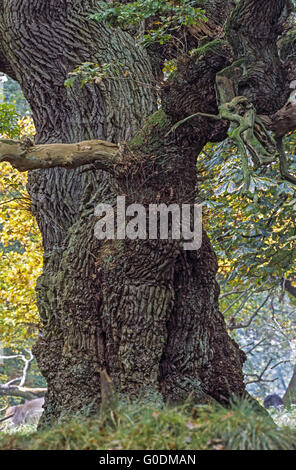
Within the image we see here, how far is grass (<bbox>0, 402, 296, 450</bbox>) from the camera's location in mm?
3941

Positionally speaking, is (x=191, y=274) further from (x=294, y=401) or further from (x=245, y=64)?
(x=294, y=401)

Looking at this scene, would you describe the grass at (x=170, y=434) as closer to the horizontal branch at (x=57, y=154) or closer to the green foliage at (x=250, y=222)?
the horizontal branch at (x=57, y=154)

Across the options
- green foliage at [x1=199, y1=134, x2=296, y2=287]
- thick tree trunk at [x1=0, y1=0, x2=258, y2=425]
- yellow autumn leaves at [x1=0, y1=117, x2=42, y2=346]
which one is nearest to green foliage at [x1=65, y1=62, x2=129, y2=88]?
thick tree trunk at [x1=0, y1=0, x2=258, y2=425]

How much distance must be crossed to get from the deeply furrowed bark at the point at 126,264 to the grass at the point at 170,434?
1.39m

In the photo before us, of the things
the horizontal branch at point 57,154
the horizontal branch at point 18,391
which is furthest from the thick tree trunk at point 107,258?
the horizontal branch at point 18,391

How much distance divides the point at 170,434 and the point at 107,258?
2.30m

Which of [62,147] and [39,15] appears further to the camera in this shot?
[39,15]

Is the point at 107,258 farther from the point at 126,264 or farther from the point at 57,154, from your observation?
the point at 57,154

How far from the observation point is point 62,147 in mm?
5758

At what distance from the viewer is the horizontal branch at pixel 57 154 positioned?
5.50 m

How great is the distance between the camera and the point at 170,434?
400 centimetres

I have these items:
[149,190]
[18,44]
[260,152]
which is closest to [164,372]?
[149,190]

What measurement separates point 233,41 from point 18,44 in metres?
2.67

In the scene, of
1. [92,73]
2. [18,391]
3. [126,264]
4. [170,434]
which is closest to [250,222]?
[126,264]
